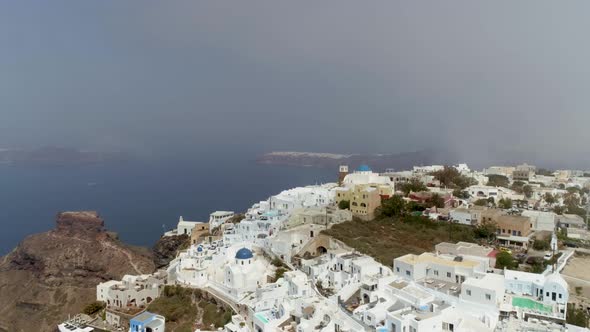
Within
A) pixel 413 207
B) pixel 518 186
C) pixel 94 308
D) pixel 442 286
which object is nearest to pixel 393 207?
pixel 413 207

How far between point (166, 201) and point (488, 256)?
82517 millimetres

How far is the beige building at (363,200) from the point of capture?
1356 inches

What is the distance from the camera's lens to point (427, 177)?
47.2 metres

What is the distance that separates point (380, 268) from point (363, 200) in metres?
13.2

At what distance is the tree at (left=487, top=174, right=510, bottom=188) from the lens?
47.8 metres

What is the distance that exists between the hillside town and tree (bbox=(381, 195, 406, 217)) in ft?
0.30

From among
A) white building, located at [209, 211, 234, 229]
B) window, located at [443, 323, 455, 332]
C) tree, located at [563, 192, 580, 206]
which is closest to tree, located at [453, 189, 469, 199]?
tree, located at [563, 192, 580, 206]

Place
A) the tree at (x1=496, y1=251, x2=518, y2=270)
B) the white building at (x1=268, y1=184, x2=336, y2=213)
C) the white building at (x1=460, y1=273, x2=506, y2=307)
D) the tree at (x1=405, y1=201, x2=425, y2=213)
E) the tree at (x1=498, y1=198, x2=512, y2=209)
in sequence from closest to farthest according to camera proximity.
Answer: the white building at (x1=460, y1=273, x2=506, y2=307), the tree at (x1=496, y1=251, x2=518, y2=270), the tree at (x1=405, y1=201, x2=425, y2=213), the tree at (x1=498, y1=198, x2=512, y2=209), the white building at (x1=268, y1=184, x2=336, y2=213)

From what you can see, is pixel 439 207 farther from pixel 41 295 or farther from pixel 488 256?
pixel 41 295

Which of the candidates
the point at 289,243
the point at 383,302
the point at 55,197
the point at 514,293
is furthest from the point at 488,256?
the point at 55,197

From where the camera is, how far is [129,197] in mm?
103000

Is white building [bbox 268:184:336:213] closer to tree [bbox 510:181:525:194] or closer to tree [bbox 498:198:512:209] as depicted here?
tree [bbox 498:198:512:209]

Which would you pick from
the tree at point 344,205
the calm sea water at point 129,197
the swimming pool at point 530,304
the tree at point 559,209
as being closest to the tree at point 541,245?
the tree at point 559,209

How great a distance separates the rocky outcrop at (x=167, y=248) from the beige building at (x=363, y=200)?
19.1 metres
